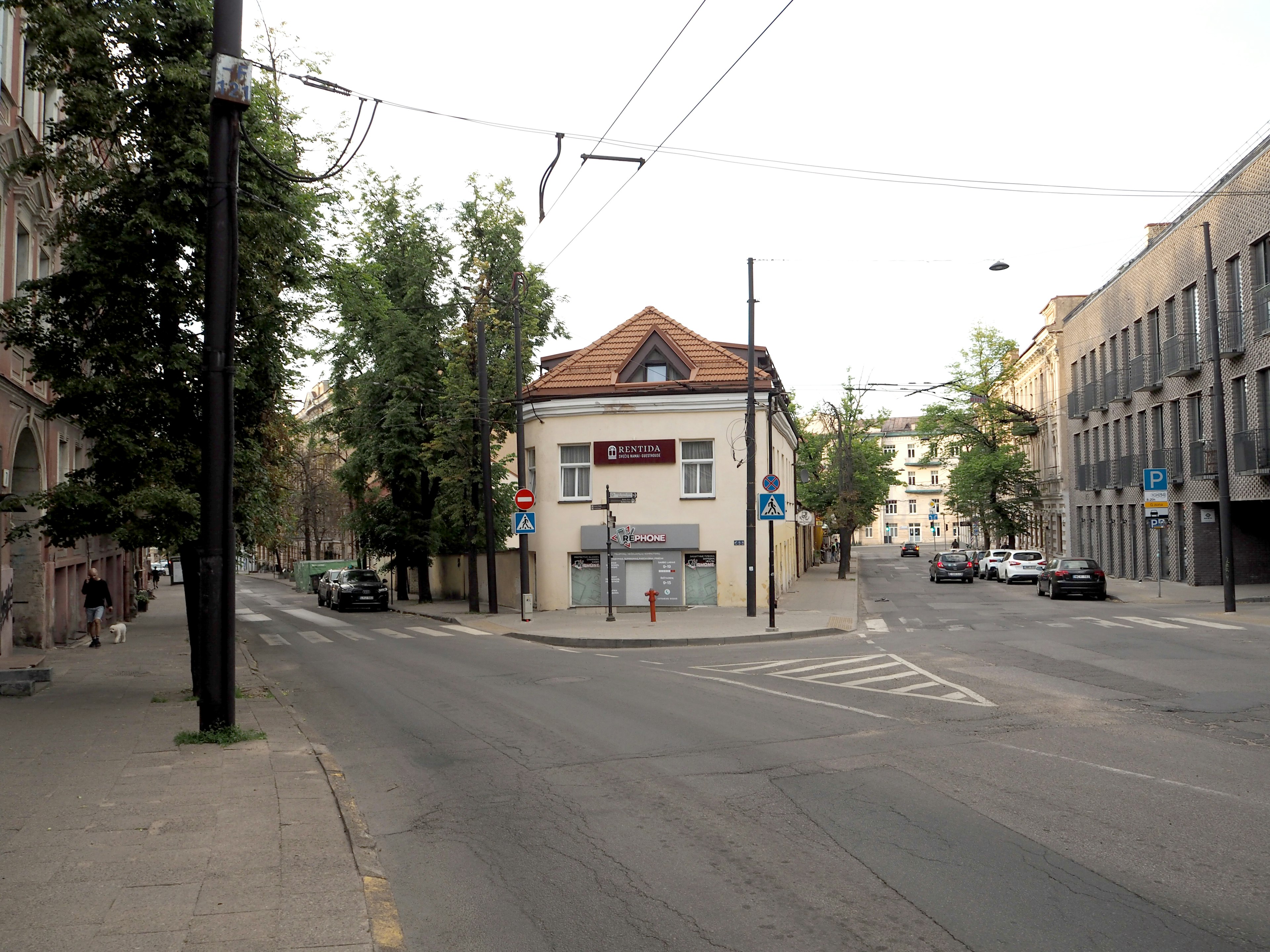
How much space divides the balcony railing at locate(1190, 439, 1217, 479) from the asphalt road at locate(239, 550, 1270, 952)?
63.0 feet

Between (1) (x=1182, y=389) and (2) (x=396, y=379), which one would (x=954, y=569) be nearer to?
(1) (x=1182, y=389)

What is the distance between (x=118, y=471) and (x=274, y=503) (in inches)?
145

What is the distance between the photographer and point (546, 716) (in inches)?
450

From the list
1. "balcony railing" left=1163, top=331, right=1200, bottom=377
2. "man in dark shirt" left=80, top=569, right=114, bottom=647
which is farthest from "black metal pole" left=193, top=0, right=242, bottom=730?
"balcony railing" left=1163, top=331, right=1200, bottom=377

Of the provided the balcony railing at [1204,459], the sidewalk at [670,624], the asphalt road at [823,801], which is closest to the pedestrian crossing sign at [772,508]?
the sidewalk at [670,624]

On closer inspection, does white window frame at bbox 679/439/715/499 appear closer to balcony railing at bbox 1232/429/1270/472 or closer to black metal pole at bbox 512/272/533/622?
black metal pole at bbox 512/272/533/622

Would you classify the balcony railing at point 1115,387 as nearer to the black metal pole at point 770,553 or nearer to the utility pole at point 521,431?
the black metal pole at point 770,553

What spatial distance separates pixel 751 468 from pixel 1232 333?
17.3 metres

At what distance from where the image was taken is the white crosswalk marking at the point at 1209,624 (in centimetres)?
2084

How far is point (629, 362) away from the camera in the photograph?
30484 millimetres

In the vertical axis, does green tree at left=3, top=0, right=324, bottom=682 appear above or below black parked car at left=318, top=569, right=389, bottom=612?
above

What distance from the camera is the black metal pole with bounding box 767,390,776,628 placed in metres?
22.6

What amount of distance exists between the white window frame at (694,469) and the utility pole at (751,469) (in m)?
3.78

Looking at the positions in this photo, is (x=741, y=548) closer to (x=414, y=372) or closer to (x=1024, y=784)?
(x=414, y=372)
